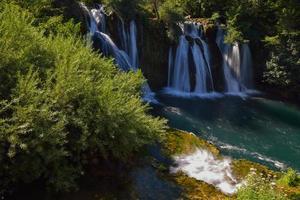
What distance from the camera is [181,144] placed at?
14.2 meters

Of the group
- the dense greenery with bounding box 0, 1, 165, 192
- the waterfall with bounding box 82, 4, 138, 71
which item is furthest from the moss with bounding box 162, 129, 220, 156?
the waterfall with bounding box 82, 4, 138, 71

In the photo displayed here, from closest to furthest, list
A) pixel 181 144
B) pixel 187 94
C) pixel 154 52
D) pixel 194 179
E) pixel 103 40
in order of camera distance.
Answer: pixel 194 179 < pixel 181 144 < pixel 103 40 < pixel 154 52 < pixel 187 94

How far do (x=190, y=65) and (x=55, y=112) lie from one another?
2267cm

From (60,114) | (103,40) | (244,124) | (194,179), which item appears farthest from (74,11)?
(60,114)

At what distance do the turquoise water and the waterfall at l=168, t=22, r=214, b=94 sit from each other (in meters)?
1.58

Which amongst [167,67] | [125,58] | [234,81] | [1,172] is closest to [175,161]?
[1,172]

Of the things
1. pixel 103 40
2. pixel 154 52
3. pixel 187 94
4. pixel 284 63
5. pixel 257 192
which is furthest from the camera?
pixel 284 63

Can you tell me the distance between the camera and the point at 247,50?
34250 mm

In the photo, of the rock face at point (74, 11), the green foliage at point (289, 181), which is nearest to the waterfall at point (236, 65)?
the rock face at point (74, 11)

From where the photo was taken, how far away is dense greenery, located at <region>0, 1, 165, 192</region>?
8773 mm

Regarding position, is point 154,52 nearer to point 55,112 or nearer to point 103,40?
point 103,40

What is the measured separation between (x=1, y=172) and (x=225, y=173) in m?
6.46

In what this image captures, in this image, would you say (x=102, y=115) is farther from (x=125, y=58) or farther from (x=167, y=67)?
(x=167, y=67)

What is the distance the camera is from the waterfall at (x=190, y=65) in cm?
3052
